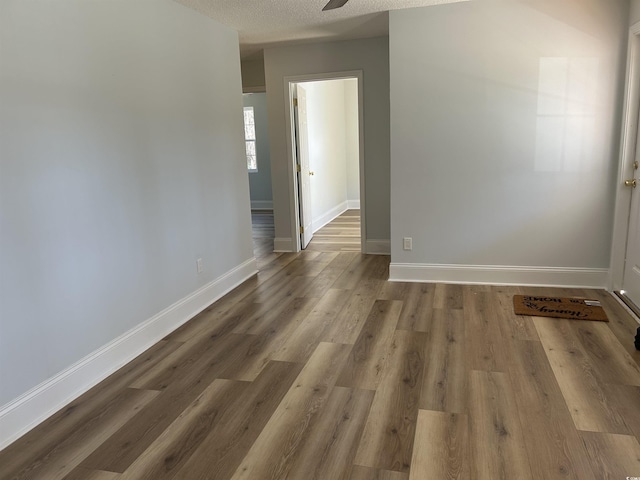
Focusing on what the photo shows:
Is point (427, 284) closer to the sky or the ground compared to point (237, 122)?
closer to the ground

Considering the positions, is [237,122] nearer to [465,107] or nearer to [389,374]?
[465,107]

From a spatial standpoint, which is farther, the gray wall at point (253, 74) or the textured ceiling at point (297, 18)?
the gray wall at point (253, 74)

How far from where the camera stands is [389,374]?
104 inches

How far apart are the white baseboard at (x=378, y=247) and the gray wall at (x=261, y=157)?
4760 millimetres

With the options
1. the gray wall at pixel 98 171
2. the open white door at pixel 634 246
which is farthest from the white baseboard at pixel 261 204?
the open white door at pixel 634 246

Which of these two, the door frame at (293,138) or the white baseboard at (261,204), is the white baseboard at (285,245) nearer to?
the door frame at (293,138)

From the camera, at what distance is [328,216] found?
27.2ft

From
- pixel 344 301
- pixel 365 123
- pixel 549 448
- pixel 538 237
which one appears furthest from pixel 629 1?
pixel 549 448

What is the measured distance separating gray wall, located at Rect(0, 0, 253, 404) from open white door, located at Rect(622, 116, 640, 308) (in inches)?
132

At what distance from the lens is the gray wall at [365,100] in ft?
17.3

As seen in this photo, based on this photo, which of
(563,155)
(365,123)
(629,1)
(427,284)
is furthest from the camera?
(365,123)

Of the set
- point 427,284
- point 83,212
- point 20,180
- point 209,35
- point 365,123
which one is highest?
point 209,35

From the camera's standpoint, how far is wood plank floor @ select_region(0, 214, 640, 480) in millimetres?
1918

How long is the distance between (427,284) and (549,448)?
2.43m
